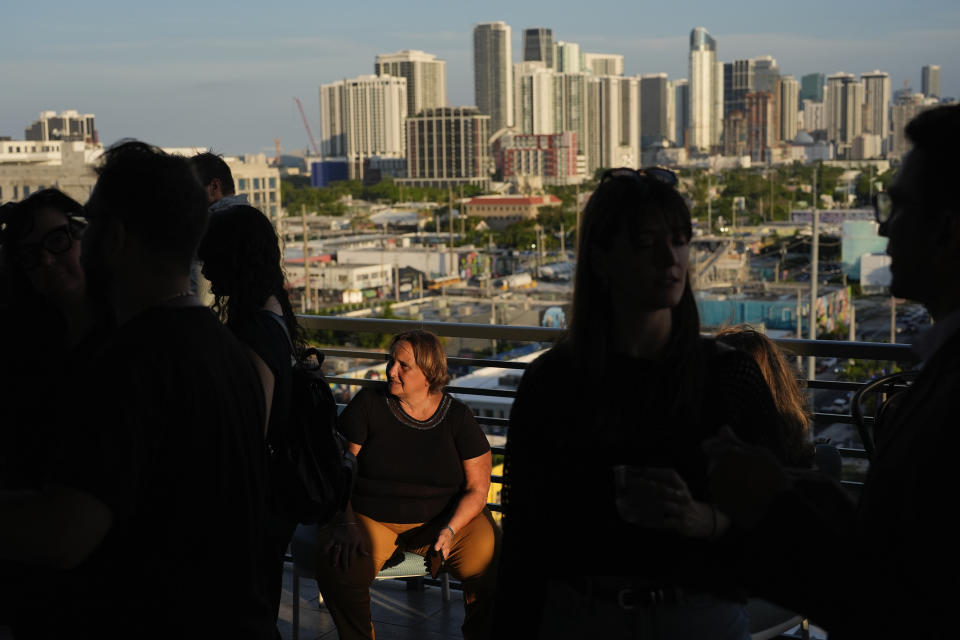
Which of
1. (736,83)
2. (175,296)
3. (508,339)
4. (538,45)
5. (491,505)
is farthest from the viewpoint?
(538,45)

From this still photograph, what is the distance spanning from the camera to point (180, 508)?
1308 millimetres

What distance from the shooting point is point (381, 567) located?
2.78 metres

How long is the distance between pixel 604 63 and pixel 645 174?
6956 inches

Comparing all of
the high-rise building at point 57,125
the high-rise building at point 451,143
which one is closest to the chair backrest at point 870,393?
the high-rise building at point 451,143

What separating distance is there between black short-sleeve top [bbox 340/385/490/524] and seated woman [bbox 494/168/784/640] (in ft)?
4.33

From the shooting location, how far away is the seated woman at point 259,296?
201cm

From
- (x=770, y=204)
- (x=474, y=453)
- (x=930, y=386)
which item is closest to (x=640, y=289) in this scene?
(x=930, y=386)

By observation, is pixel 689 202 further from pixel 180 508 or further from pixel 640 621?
pixel 180 508

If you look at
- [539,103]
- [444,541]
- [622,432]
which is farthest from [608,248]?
[539,103]

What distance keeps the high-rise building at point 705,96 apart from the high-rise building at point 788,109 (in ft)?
36.4

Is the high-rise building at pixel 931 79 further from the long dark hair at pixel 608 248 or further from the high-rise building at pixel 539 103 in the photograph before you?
the long dark hair at pixel 608 248

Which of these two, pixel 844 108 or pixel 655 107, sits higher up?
pixel 655 107

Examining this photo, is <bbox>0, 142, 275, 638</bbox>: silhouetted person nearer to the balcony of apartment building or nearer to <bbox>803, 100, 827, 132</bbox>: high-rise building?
the balcony of apartment building

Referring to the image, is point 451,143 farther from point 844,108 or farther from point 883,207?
point 883,207
